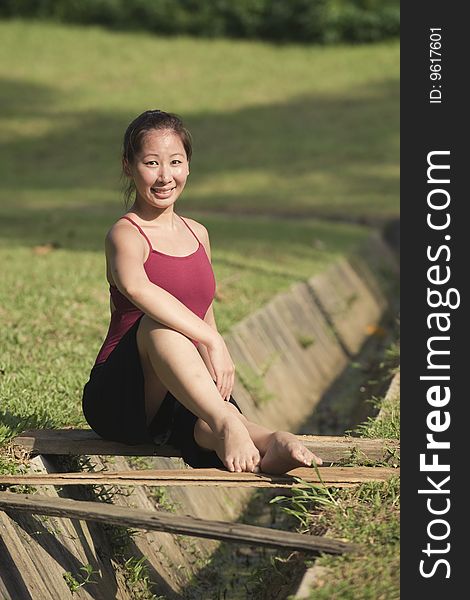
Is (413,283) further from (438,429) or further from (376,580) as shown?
(376,580)

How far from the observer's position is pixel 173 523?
414 cm

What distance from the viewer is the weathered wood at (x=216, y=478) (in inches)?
177

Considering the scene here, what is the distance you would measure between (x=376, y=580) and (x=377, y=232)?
11.5 metres

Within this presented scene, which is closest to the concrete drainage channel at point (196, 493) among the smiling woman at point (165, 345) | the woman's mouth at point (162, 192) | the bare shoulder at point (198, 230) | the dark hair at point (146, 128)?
the smiling woman at point (165, 345)

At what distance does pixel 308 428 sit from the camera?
26.3 feet

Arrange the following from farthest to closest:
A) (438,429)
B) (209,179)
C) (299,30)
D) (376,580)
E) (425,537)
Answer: (299,30) < (209,179) < (438,429) < (425,537) < (376,580)

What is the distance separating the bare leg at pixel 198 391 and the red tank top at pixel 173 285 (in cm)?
18

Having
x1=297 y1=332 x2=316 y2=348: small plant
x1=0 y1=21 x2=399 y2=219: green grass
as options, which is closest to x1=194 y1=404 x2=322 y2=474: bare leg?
x1=297 y1=332 x2=316 y2=348: small plant

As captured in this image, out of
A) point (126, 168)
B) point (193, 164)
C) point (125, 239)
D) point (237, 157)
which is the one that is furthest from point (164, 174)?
point (237, 157)

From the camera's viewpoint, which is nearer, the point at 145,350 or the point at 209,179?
the point at 145,350

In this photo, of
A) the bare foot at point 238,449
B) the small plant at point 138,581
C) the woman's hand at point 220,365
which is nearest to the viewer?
the bare foot at point 238,449

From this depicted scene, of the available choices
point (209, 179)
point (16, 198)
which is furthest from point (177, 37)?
point (16, 198)

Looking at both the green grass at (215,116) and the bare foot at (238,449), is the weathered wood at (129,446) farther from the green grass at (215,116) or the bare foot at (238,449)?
the green grass at (215,116)

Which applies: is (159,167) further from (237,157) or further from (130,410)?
(237,157)
